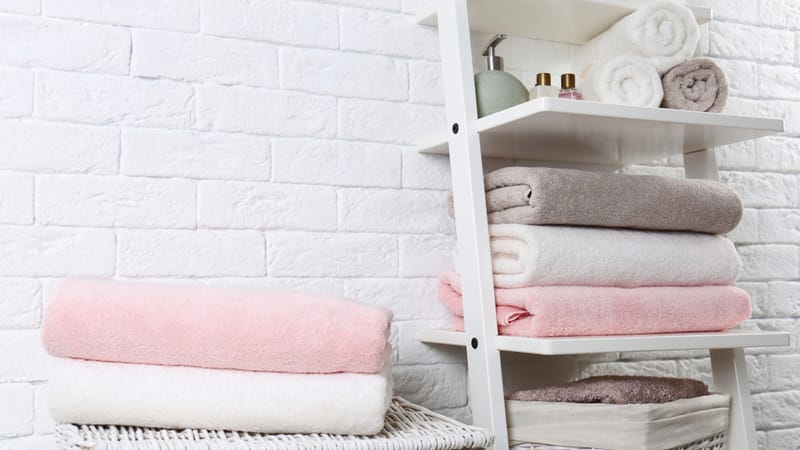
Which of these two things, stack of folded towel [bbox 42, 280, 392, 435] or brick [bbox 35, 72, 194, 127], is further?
brick [bbox 35, 72, 194, 127]

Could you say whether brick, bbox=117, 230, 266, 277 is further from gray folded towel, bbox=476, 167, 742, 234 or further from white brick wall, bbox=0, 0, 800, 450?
gray folded towel, bbox=476, 167, 742, 234

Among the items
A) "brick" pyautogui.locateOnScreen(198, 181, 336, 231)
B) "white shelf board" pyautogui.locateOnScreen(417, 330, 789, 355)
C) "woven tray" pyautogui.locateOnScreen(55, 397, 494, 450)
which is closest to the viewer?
"woven tray" pyautogui.locateOnScreen(55, 397, 494, 450)

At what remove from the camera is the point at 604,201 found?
105 cm

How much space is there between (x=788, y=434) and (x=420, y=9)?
0.96m

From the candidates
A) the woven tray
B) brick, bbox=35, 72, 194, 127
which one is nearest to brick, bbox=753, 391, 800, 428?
the woven tray

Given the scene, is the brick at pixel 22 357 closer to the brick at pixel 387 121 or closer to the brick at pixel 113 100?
the brick at pixel 113 100

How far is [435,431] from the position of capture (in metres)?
0.93

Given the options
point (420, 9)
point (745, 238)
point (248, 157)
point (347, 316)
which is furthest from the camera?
point (745, 238)

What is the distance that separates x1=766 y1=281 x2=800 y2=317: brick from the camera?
145 cm

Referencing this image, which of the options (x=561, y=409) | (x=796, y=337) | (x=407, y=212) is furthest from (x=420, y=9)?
(x=796, y=337)

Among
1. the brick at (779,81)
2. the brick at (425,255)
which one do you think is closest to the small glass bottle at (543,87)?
the brick at (425,255)

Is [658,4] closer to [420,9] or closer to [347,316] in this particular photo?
[420,9]

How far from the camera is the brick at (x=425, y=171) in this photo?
47.2 inches

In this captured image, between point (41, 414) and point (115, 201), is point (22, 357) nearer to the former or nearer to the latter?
point (41, 414)
